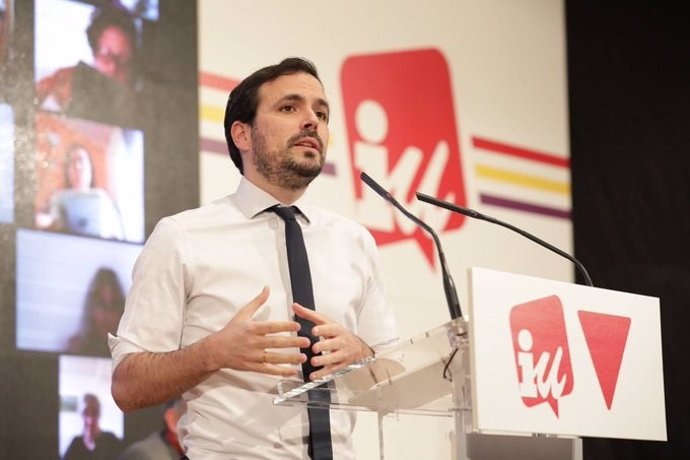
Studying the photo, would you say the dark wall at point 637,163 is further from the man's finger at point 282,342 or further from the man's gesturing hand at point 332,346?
the man's finger at point 282,342

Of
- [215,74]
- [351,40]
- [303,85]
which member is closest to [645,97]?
[351,40]

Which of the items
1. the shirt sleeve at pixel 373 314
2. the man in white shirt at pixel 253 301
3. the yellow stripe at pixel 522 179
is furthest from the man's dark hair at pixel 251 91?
the yellow stripe at pixel 522 179

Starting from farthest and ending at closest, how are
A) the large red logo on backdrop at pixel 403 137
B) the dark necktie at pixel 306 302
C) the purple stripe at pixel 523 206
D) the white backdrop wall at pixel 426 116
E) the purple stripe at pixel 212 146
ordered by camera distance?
Result: the purple stripe at pixel 523 206 < the large red logo on backdrop at pixel 403 137 < the white backdrop wall at pixel 426 116 < the purple stripe at pixel 212 146 < the dark necktie at pixel 306 302

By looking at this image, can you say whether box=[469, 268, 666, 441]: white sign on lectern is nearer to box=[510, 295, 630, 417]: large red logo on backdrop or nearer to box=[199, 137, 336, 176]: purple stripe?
box=[510, 295, 630, 417]: large red logo on backdrop

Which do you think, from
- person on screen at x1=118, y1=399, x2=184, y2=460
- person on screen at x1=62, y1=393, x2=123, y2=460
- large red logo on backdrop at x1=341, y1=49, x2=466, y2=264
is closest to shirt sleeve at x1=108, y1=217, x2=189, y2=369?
person on screen at x1=62, y1=393, x2=123, y2=460

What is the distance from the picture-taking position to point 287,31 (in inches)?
168

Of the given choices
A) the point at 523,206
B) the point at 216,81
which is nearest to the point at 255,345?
the point at 216,81

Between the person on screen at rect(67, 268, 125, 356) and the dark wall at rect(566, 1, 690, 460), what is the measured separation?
2.52 m

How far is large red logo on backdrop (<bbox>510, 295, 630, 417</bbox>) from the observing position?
1854mm

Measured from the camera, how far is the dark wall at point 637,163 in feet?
16.4

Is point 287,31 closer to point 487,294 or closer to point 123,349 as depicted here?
point 123,349

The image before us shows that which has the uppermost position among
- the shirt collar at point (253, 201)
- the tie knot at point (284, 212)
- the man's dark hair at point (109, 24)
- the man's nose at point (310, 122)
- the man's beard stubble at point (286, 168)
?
the man's dark hair at point (109, 24)

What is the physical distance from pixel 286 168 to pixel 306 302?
1.33ft

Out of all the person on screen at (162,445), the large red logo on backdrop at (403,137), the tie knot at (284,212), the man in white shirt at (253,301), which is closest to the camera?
the man in white shirt at (253,301)
